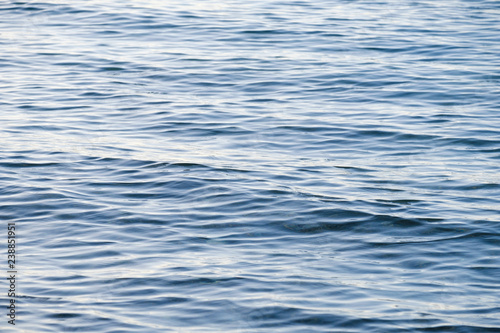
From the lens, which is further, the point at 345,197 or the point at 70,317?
the point at 345,197

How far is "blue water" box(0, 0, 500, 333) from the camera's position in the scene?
246 inches

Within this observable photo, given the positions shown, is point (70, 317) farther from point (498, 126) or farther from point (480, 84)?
point (480, 84)

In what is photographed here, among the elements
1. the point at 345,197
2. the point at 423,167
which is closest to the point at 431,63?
the point at 423,167

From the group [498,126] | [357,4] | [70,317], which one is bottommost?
[70,317]

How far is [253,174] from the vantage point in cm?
902

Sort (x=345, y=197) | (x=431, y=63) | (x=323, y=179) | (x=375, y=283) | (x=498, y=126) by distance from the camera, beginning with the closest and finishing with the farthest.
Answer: (x=375, y=283), (x=345, y=197), (x=323, y=179), (x=498, y=126), (x=431, y=63)

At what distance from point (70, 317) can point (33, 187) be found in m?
3.04

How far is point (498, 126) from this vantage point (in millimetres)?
10484

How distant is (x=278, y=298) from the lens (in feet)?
20.5

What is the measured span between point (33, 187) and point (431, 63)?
7.43 m

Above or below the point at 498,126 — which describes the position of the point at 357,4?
above

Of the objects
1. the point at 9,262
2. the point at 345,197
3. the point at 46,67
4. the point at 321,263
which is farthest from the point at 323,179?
Answer: the point at 46,67

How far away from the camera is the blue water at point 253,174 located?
624 centimetres

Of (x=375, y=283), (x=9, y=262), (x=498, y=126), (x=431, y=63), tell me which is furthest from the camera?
(x=431, y=63)
